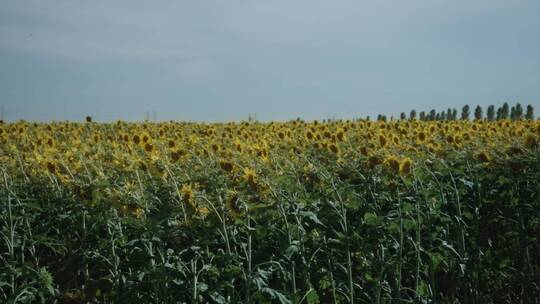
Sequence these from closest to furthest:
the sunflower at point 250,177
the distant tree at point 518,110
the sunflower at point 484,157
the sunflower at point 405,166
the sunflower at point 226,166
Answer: the sunflower at point 250,177 < the sunflower at point 226,166 < the sunflower at point 405,166 < the sunflower at point 484,157 < the distant tree at point 518,110

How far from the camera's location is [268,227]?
16.3ft

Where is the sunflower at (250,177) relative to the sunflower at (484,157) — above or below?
below

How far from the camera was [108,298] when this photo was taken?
5.72 metres

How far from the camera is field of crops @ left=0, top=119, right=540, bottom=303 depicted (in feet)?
16.2

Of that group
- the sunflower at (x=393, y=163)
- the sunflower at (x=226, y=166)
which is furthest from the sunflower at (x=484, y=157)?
the sunflower at (x=226, y=166)

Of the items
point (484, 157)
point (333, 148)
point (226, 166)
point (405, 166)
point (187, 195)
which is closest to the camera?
point (187, 195)

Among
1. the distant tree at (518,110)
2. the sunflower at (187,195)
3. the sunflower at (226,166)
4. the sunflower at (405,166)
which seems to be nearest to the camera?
the sunflower at (187,195)

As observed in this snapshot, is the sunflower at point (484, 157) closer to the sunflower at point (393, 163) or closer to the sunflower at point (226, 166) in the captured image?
the sunflower at point (393, 163)

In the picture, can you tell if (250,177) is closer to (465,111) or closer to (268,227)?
(268,227)

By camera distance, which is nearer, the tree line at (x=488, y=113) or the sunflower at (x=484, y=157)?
the sunflower at (x=484, y=157)

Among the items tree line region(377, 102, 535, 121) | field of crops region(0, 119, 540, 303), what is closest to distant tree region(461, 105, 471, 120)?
tree line region(377, 102, 535, 121)

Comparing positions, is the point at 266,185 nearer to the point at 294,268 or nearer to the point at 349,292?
the point at 294,268

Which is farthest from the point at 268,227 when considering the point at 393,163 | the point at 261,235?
the point at 393,163

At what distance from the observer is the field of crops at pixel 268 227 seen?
194 inches
